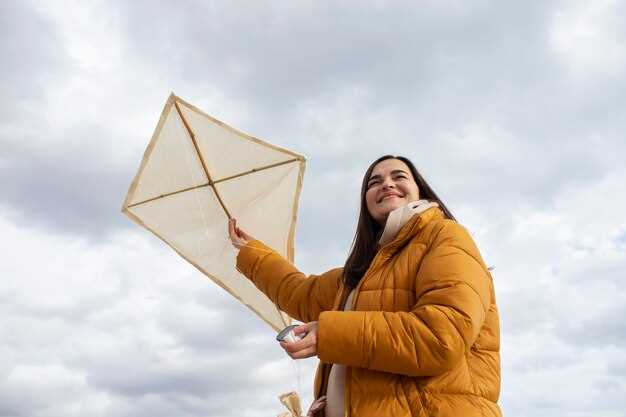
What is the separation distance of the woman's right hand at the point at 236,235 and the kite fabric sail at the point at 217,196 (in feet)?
0.32

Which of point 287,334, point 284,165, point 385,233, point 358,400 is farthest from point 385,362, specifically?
point 284,165

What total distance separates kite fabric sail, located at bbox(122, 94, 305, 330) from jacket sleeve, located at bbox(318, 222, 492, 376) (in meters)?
3.33

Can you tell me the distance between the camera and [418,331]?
3.66m

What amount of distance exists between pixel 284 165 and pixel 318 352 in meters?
3.83

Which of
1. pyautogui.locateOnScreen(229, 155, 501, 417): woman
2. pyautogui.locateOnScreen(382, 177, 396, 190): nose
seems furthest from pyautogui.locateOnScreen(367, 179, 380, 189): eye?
pyautogui.locateOnScreen(229, 155, 501, 417): woman

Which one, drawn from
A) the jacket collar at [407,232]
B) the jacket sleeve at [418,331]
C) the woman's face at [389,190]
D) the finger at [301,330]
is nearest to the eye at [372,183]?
the woman's face at [389,190]

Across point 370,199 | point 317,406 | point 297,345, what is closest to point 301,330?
point 297,345

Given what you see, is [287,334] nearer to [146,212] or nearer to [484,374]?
[484,374]

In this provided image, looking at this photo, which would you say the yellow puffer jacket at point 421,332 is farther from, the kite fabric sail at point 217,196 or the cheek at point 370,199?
the kite fabric sail at point 217,196

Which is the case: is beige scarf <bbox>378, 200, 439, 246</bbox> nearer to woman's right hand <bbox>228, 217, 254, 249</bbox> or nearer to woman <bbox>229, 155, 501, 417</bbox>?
woman <bbox>229, 155, 501, 417</bbox>

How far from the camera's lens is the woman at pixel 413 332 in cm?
367

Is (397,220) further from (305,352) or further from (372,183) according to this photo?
(305,352)

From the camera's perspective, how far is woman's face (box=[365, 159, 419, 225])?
5047 mm

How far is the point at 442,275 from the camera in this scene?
3842 millimetres
